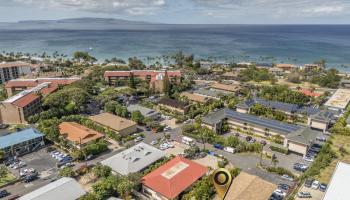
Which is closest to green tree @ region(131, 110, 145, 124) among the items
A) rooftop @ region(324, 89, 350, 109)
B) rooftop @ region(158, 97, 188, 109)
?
rooftop @ region(158, 97, 188, 109)

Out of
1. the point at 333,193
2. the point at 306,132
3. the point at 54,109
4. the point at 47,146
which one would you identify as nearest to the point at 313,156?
the point at 306,132

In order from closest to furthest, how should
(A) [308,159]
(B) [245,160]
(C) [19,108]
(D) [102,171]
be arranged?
(D) [102,171] < (B) [245,160] < (A) [308,159] < (C) [19,108]

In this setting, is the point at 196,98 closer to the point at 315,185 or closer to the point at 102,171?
the point at 102,171

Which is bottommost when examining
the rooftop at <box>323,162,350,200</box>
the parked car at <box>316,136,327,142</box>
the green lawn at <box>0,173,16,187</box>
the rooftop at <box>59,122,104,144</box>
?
the green lawn at <box>0,173,16,187</box>

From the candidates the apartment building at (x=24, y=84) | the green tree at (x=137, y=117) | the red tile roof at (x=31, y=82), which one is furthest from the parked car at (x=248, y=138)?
the apartment building at (x=24, y=84)

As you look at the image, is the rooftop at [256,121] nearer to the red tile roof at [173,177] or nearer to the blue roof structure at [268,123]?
the blue roof structure at [268,123]

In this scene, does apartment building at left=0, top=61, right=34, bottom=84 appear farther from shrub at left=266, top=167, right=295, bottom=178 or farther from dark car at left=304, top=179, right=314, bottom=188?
dark car at left=304, top=179, right=314, bottom=188

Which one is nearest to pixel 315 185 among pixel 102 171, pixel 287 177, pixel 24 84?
pixel 287 177
